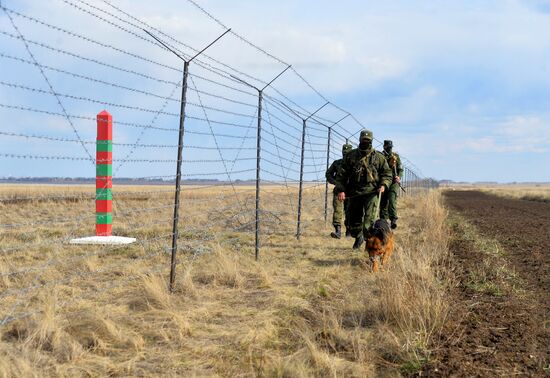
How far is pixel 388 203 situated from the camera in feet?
35.3

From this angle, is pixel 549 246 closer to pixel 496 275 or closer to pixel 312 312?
pixel 496 275

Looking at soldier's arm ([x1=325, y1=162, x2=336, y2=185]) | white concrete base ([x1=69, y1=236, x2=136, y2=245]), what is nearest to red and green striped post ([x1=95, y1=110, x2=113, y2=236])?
white concrete base ([x1=69, y1=236, x2=136, y2=245])

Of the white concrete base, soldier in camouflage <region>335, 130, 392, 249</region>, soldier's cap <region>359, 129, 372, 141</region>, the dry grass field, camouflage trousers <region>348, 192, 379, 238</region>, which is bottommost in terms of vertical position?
the dry grass field

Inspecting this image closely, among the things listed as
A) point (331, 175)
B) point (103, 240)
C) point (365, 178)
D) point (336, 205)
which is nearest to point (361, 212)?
point (365, 178)

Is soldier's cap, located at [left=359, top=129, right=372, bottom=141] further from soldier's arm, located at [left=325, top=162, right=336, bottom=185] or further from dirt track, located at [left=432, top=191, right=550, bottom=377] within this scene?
dirt track, located at [left=432, top=191, right=550, bottom=377]

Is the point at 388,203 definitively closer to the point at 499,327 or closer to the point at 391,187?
the point at 391,187

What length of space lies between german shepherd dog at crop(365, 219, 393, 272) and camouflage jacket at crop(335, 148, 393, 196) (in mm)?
793

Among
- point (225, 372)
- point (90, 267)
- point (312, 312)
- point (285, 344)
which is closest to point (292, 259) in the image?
point (90, 267)

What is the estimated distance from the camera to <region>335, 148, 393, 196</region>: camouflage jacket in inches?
305

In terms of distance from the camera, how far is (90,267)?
724cm

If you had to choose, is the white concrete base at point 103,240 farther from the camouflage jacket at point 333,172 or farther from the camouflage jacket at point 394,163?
the camouflage jacket at point 394,163

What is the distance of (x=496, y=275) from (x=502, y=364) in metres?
3.25

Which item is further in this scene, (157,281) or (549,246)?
(549,246)

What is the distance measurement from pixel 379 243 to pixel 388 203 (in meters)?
3.92
